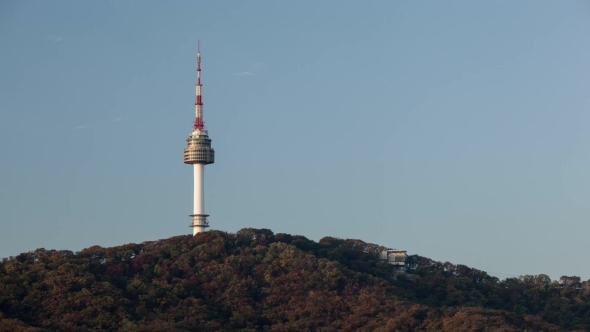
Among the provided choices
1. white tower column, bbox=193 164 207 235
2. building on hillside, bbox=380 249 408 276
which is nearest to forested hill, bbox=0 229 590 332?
building on hillside, bbox=380 249 408 276

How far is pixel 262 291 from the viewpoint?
72875 mm

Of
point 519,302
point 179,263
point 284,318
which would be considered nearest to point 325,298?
point 284,318

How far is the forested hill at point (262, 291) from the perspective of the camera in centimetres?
6341

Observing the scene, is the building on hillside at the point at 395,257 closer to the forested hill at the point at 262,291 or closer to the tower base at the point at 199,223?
the forested hill at the point at 262,291

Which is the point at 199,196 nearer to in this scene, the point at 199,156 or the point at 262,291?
the point at 199,156

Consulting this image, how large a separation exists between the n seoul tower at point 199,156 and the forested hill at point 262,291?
6202 millimetres

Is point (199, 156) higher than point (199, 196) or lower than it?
higher

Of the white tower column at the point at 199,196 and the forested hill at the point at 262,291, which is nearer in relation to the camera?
the forested hill at the point at 262,291

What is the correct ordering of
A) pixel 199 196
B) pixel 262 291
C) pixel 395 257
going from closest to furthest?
pixel 262 291, pixel 395 257, pixel 199 196

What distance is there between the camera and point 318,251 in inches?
3305

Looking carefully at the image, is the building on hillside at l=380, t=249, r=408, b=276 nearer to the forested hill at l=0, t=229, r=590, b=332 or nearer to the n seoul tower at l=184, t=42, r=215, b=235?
the forested hill at l=0, t=229, r=590, b=332

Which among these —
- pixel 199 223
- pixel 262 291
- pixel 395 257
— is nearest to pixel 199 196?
pixel 199 223

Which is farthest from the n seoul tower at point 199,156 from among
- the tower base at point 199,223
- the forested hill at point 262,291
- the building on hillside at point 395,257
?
the building on hillside at point 395,257

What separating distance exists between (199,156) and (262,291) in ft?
73.6
